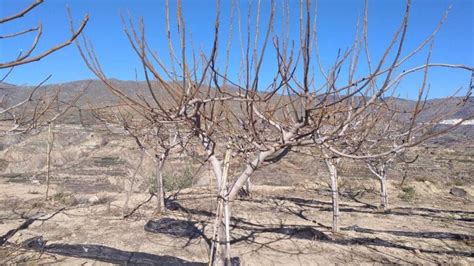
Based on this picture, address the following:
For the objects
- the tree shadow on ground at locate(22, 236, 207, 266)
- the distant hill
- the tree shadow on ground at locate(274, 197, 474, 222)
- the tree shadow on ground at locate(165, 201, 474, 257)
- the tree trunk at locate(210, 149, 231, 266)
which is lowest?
the tree shadow on ground at locate(22, 236, 207, 266)

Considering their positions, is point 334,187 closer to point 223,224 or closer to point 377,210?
point 377,210

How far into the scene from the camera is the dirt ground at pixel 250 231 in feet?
21.0

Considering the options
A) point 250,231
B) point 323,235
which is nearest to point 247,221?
point 250,231

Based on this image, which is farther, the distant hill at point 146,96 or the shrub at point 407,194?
the shrub at point 407,194

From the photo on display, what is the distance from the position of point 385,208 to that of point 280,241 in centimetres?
440

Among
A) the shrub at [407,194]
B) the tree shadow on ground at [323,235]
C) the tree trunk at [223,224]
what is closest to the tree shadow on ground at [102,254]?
the tree shadow on ground at [323,235]

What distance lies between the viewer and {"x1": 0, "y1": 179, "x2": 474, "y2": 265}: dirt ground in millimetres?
6401

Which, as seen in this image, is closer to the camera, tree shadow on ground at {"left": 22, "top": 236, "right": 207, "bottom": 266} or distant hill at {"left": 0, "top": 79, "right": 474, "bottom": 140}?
distant hill at {"left": 0, "top": 79, "right": 474, "bottom": 140}

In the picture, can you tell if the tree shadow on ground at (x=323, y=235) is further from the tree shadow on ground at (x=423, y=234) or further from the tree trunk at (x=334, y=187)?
the tree trunk at (x=334, y=187)

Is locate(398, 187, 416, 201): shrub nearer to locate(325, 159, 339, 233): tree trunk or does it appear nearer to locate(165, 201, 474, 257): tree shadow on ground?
locate(165, 201, 474, 257): tree shadow on ground

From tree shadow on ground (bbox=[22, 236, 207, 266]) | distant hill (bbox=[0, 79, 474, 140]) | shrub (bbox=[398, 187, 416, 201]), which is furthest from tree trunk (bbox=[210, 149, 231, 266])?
shrub (bbox=[398, 187, 416, 201])

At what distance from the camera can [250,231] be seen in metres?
8.06

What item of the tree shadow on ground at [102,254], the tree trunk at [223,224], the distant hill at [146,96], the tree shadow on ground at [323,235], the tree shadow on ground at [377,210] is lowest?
the tree shadow on ground at [102,254]

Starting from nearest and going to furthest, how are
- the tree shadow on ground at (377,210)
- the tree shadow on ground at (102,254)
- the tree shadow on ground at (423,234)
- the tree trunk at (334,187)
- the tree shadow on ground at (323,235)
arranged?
the tree shadow on ground at (102,254) < the tree shadow on ground at (323,235) < the tree trunk at (334,187) < the tree shadow on ground at (423,234) < the tree shadow on ground at (377,210)
